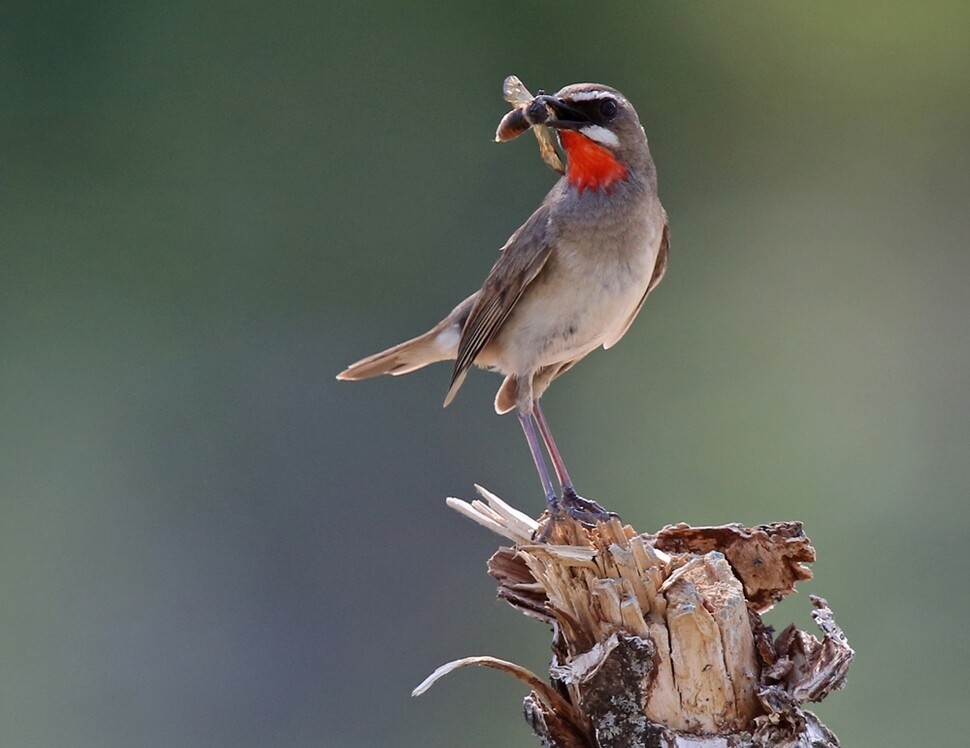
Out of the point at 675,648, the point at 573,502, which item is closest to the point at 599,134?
the point at 573,502

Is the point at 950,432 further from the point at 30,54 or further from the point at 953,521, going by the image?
the point at 30,54

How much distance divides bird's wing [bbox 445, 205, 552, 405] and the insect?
23cm

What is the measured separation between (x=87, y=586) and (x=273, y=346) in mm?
2083

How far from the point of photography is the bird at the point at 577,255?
200 inches

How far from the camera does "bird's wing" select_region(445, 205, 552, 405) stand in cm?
517

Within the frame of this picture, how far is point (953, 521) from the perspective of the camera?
30.2 feet

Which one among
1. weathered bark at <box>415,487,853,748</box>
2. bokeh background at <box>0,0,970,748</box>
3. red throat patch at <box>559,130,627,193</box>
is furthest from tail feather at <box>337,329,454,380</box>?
bokeh background at <box>0,0,970,748</box>

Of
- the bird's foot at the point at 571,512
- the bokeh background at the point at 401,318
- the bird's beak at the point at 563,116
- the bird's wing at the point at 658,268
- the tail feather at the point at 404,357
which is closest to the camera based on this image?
the bird's foot at the point at 571,512

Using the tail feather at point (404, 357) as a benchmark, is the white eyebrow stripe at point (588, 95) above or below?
above

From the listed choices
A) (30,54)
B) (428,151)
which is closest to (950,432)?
(428,151)

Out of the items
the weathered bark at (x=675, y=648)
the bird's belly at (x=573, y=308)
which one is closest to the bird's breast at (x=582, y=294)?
the bird's belly at (x=573, y=308)

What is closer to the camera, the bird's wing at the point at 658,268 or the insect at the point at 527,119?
the insect at the point at 527,119

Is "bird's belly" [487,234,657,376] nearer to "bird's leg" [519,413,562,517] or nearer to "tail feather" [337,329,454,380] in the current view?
"bird's leg" [519,413,562,517]

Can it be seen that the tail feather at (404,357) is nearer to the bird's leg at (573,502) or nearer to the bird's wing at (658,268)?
the bird's leg at (573,502)
